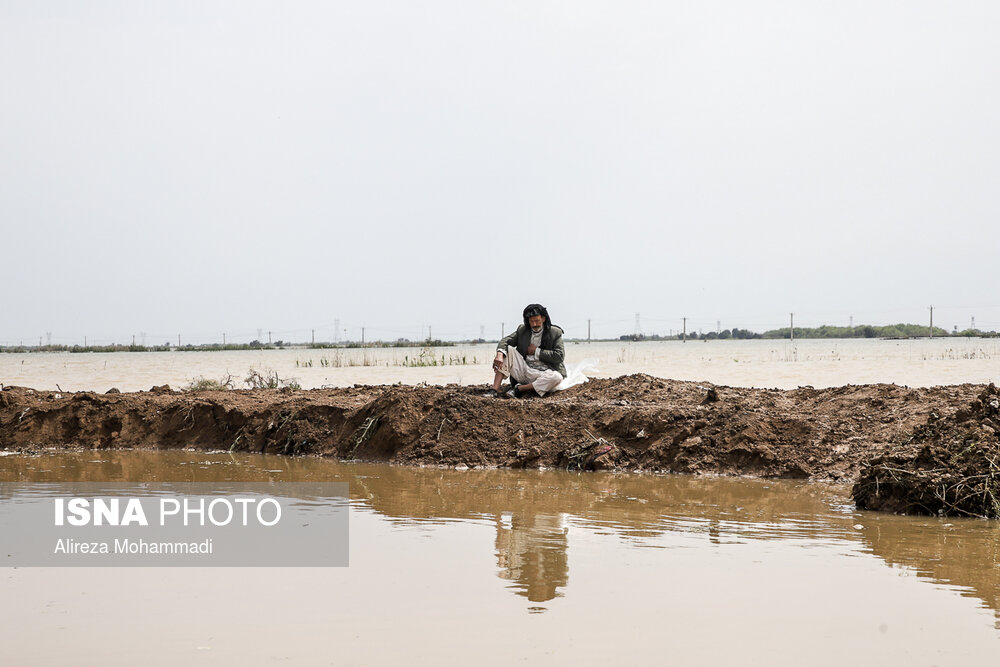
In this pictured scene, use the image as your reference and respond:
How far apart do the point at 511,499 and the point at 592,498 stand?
0.68 meters

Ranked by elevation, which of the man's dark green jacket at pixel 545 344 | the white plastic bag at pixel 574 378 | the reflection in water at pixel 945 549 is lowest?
the reflection in water at pixel 945 549

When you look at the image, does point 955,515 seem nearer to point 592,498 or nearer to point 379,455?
point 592,498

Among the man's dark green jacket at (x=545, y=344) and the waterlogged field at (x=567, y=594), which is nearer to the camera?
the waterlogged field at (x=567, y=594)

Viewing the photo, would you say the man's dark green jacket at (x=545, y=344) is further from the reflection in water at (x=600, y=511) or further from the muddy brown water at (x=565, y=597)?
the muddy brown water at (x=565, y=597)

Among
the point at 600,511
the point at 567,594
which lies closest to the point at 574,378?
the point at 600,511

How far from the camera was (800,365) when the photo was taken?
74.8 feet

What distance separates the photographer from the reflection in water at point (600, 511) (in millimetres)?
5273

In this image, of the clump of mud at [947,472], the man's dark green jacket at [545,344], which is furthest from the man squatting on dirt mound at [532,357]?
the clump of mud at [947,472]

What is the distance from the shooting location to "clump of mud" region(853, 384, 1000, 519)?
6.60 meters

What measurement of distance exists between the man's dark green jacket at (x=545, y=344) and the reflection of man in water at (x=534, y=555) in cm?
487

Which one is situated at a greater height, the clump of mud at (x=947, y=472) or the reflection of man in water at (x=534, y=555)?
the clump of mud at (x=947, y=472)

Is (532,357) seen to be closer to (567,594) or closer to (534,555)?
(534,555)

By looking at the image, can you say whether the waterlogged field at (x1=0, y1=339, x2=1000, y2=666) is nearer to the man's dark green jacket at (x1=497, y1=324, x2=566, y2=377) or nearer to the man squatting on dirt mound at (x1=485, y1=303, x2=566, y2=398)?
the man squatting on dirt mound at (x1=485, y1=303, x2=566, y2=398)

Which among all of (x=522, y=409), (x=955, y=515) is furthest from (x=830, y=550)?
(x=522, y=409)
